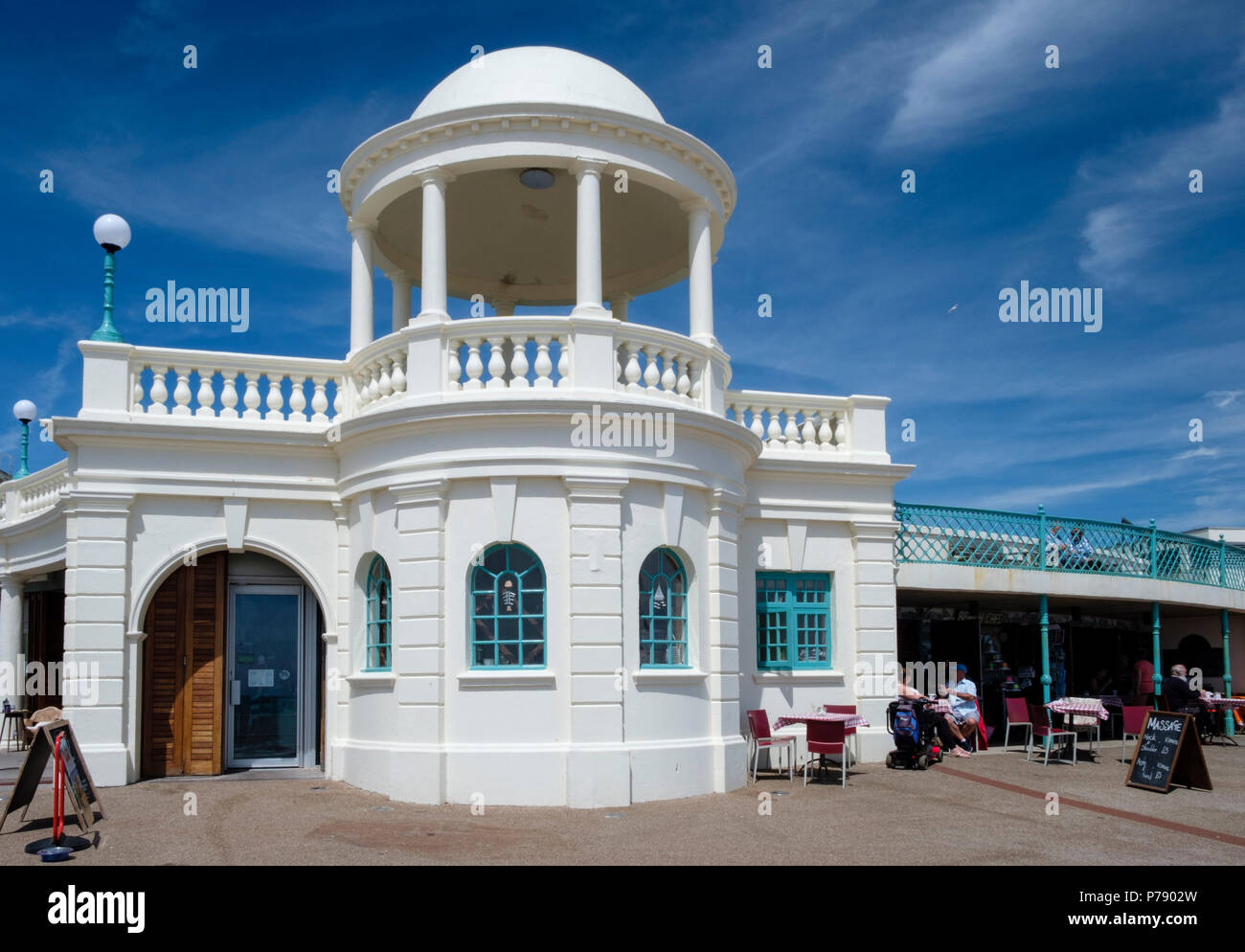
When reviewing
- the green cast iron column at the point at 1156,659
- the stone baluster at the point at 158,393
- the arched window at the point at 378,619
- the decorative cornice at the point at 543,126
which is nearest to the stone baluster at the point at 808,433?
the decorative cornice at the point at 543,126

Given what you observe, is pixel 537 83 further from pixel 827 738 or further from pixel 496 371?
pixel 827 738

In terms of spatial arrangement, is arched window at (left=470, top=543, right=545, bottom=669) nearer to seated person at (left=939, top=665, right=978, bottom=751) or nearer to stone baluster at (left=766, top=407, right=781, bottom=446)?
stone baluster at (left=766, top=407, right=781, bottom=446)

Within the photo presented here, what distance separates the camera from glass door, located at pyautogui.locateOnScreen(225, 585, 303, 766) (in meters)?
14.9

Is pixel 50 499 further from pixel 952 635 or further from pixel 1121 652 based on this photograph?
pixel 1121 652

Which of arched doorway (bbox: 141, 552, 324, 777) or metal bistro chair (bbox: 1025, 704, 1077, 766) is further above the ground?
arched doorway (bbox: 141, 552, 324, 777)

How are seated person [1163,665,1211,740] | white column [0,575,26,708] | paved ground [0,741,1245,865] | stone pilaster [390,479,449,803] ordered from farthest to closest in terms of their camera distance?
white column [0,575,26,708] → seated person [1163,665,1211,740] → stone pilaster [390,479,449,803] → paved ground [0,741,1245,865]

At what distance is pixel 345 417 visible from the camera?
15023 millimetres

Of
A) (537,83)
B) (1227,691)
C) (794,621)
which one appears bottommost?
(1227,691)

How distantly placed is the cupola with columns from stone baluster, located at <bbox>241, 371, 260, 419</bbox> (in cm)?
151

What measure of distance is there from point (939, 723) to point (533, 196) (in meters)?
10.3

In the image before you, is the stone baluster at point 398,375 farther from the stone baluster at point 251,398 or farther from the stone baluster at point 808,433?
the stone baluster at point 808,433

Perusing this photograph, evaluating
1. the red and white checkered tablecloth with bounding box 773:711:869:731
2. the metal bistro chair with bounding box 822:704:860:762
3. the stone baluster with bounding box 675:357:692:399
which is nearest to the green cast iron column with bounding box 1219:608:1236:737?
the metal bistro chair with bounding box 822:704:860:762

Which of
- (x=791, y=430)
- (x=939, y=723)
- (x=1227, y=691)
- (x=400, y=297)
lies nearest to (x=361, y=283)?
(x=400, y=297)

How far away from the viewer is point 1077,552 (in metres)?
21.3
